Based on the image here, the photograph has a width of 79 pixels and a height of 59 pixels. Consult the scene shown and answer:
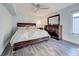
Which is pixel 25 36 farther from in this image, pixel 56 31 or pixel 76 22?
pixel 76 22

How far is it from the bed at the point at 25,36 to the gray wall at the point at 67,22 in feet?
2.23

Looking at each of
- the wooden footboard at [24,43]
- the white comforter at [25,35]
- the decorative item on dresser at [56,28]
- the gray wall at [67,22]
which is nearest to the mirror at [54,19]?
the decorative item on dresser at [56,28]

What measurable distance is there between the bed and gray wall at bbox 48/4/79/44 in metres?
0.68

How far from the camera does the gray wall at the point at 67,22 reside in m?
2.78

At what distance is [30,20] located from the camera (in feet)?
7.93

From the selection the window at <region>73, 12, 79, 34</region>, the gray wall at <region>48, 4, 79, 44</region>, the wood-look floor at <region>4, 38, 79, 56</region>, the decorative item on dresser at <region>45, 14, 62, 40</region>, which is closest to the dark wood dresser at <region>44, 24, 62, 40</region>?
the decorative item on dresser at <region>45, 14, 62, 40</region>

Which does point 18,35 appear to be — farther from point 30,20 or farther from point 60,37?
point 60,37

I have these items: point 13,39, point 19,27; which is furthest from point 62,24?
point 13,39

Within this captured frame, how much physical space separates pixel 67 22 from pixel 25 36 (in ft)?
4.45

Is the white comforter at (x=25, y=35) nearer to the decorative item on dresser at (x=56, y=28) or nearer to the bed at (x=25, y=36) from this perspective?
the bed at (x=25, y=36)

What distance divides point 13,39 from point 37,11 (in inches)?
35.9

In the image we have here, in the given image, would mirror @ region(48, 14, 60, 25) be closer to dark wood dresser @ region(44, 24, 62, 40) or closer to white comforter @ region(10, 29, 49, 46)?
dark wood dresser @ region(44, 24, 62, 40)

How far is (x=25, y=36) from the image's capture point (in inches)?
103

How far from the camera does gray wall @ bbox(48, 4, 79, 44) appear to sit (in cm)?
278
